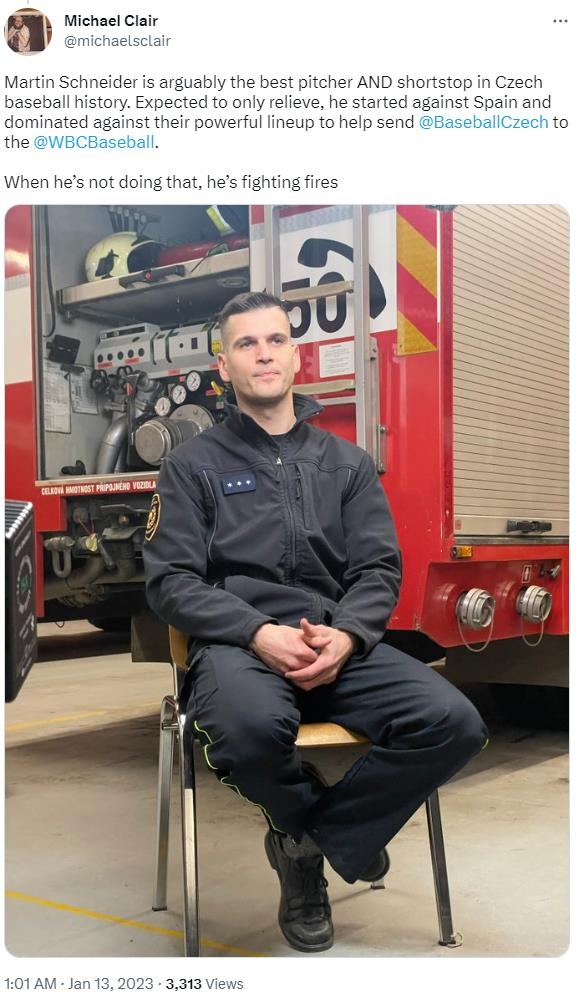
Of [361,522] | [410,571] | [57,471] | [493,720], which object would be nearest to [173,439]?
[57,471]

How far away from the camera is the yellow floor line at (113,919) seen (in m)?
2.09

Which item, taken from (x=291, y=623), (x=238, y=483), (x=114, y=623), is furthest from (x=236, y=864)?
(x=114, y=623)

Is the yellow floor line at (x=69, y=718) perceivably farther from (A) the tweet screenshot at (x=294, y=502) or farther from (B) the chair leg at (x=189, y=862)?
(B) the chair leg at (x=189, y=862)

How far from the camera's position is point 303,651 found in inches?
78.0

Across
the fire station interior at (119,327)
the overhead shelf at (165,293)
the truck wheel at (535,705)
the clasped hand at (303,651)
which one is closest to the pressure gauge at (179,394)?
the fire station interior at (119,327)

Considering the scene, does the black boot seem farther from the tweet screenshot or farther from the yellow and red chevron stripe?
the yellow and red chevron stripe

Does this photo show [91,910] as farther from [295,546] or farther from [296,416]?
[296,416]

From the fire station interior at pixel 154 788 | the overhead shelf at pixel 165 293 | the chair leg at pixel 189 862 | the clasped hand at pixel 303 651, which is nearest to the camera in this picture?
the chair leg at pixel 189 862

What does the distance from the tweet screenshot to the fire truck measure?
0.01 meters

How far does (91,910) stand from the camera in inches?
93.6

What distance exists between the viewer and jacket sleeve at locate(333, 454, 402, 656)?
6.89ft

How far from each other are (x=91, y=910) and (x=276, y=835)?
60 cm

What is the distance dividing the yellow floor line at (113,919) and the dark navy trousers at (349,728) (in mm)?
329

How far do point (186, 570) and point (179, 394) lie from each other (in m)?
1.99
